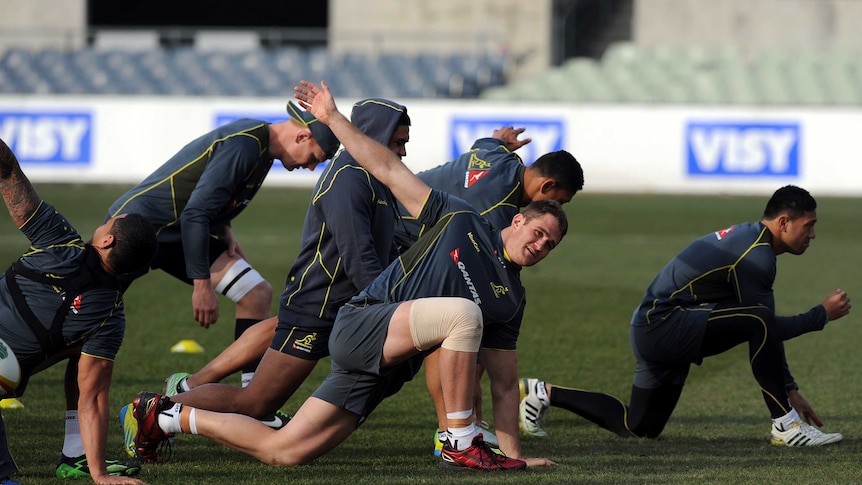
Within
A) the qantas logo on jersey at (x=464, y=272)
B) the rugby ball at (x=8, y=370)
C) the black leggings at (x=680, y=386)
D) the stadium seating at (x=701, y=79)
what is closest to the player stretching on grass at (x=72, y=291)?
the rugby ball at (x=8, y=370)

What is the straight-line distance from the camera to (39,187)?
931 inches

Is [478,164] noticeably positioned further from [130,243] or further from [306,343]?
[130,243]

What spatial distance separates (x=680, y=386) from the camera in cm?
710

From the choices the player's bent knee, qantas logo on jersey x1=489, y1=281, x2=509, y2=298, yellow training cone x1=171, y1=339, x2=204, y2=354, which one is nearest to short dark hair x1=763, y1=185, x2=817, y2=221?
qantas logo on jersey x1=489, y1=281, x2=509, y2=298

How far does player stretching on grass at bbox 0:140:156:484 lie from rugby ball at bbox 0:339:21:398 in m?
0.19

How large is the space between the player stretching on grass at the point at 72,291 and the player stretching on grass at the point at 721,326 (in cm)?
262

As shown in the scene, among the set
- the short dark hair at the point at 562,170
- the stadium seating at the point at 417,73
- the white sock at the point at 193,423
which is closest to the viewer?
the white sock at the point at 193,423

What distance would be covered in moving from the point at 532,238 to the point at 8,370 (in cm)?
232

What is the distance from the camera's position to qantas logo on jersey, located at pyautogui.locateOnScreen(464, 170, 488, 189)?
6.77 metres

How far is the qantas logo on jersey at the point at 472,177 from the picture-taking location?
267 inches

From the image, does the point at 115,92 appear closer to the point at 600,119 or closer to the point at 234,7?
the point at 600,119

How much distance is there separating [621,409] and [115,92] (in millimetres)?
23305

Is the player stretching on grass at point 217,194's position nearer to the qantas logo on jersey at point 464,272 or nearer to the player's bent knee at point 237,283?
the player's bent knee at point 237,283

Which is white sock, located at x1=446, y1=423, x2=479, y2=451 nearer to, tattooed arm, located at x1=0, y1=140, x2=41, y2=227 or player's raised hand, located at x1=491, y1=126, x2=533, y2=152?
tattooed arm, located at x1=0, y1=140, x2=41, y2=227
